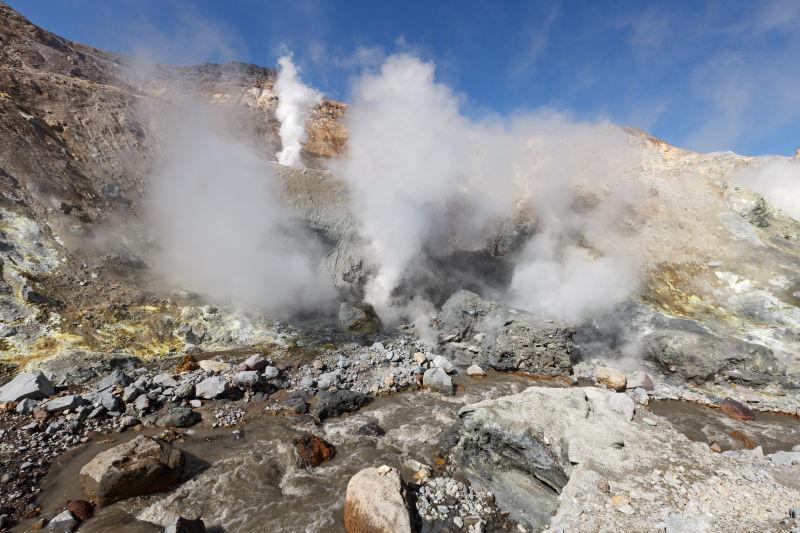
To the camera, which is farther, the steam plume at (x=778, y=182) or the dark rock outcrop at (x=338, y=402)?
the steam plume at (x=778, y=182)

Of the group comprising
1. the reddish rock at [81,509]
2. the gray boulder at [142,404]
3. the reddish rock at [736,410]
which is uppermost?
the reddish rock at [736,410]

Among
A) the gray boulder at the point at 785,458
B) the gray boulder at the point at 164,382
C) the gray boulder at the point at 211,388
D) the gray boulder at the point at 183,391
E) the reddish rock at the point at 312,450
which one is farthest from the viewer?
the gray boulder at the point at 164,382

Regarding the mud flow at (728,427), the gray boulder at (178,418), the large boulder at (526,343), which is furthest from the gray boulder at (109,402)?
the mud flow at (728,427)

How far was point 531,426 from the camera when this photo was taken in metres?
8.27

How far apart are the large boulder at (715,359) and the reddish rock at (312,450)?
13.6 m

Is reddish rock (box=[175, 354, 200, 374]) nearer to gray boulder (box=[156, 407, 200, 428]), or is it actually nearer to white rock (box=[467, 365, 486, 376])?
gray boulder (box=[156, 407, 200, 428])

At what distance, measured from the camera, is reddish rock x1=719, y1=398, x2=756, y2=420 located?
39.1 ft

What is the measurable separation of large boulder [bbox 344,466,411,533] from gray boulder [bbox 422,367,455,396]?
5446mm

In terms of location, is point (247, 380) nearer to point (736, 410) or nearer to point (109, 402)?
point (109, 402)

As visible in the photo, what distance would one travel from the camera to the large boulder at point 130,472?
7.11 meters

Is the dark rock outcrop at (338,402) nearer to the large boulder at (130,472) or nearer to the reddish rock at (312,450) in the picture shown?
the reddish rock at (312,450)

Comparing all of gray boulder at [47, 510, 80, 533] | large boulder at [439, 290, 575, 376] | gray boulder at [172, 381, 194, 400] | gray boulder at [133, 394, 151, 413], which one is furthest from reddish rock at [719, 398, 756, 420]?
gray boulder at [133, 394, 151, 413]

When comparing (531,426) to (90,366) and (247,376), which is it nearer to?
(247,376)

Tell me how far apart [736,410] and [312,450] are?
13.7m
